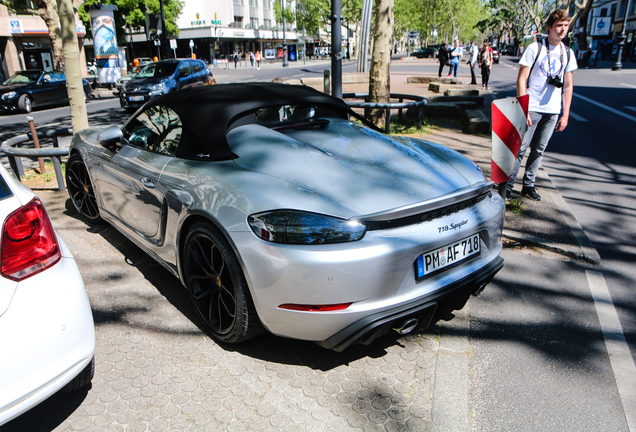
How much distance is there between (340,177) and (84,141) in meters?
3.14

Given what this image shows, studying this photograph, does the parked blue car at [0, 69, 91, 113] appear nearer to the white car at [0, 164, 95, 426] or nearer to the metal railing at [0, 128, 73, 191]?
the metal railing at [0, 128, 73, 191]

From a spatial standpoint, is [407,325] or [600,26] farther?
[600,26]

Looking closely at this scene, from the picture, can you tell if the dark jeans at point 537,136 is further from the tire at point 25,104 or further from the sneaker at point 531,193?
the tire at point 25,104

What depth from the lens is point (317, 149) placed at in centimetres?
303

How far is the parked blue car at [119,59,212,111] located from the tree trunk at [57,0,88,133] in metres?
9.24

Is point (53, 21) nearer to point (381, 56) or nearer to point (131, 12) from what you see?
point (381, 56)

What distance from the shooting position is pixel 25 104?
1725cm

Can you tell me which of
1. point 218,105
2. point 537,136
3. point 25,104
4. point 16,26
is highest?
point 16,26

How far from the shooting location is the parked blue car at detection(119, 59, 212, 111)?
16.4 meters

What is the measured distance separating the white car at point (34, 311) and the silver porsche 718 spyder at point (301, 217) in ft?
2.58

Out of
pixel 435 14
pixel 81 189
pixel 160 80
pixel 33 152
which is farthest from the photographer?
pixel 435 14

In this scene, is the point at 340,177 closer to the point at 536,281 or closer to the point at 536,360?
the point at 536,360

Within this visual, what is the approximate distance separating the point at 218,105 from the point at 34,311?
1.82m

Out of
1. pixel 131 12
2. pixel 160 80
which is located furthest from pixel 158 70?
pixel 131 12
